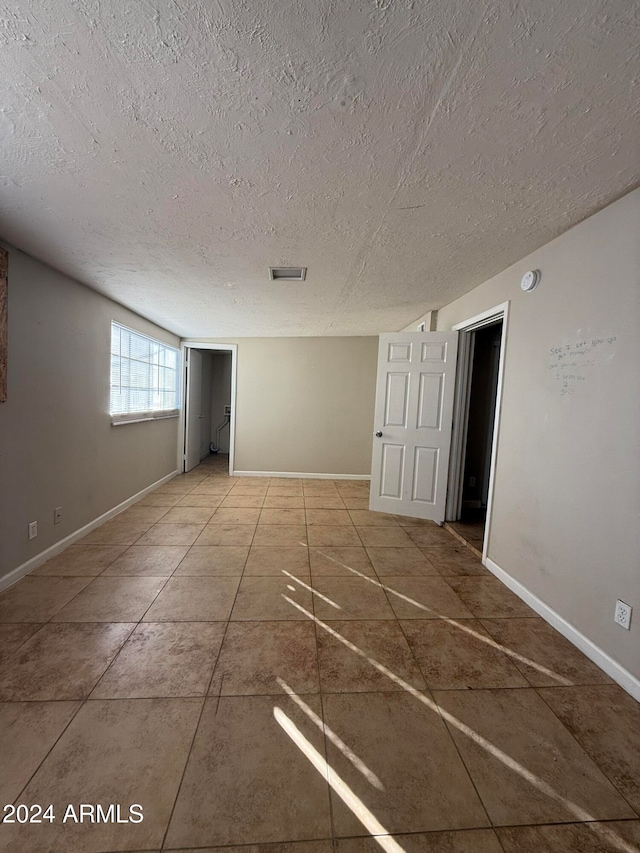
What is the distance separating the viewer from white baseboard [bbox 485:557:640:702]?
151 centimetres

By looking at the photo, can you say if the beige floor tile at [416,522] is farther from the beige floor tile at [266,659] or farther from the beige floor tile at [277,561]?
the beige floor tile at [266,659]

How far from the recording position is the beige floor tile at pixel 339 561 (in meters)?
2.51

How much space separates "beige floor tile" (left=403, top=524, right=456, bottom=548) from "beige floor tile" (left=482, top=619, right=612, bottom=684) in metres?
1.08

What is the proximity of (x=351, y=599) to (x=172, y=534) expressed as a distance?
6.13 feet

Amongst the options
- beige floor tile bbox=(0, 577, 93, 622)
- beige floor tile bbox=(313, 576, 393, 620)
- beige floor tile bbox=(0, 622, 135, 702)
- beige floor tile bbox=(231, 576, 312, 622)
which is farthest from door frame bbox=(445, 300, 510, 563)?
beige floor tile bbox=(0, 577, 93, 622)

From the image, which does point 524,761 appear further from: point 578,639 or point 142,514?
point 142,514

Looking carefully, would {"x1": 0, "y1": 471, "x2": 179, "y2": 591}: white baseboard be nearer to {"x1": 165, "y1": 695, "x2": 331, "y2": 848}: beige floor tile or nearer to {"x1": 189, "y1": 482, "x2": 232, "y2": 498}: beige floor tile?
{"x1": 189, "y1": 482, "x2": 232, "y2": 498}: beige floor tile

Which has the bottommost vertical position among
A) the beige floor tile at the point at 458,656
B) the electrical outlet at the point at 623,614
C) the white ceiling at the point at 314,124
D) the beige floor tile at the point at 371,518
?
the beige floor tile at the point at 371,518

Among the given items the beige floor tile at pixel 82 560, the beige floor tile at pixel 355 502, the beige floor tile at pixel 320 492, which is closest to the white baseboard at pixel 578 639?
the beige floor tile at pixel 355 502

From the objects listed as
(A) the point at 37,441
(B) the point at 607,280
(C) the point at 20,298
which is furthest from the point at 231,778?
(C) the point at 20,298

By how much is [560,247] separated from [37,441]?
372 cm

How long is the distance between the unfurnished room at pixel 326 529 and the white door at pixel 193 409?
215 centimetres

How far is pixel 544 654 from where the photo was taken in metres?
1.72

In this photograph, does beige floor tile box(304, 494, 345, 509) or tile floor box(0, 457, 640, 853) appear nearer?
tile floor box(0, 457, 640, 853)
